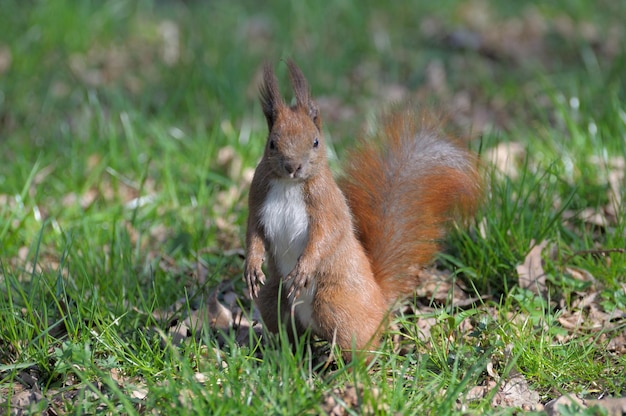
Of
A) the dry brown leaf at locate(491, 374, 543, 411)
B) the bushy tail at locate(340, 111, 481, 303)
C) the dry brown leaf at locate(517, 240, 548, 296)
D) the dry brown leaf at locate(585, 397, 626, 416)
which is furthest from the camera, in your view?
the dry brown leaf at locate(517, 240, 548, 296)

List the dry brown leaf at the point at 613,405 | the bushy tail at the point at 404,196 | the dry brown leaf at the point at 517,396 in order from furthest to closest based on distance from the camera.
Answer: the bushy tail at the point at 404,196, the dry brown leaf at the point at 517,396, the dry brown leaf at the point at 613,405

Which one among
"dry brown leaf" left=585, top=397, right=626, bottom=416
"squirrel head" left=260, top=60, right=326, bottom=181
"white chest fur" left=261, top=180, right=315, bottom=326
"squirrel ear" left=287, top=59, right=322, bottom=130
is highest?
"squirrel ear" left=287, top=59, right=322, bottom=130

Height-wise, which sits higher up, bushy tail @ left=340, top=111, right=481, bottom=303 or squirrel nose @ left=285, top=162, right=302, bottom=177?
squirrel nose @ left=285, top=162, right=302, bottom=177

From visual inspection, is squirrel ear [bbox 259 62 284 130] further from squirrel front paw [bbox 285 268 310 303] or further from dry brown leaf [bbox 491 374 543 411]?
dry brown leaf [bbox 491 374 543 411]

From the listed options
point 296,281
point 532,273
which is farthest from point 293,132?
point 532,273

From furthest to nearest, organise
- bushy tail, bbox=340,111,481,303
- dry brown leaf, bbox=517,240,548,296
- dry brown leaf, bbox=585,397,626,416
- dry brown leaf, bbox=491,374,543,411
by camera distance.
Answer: dry brown leaf, bbox=517,240,548,296, bushy tail, bbox=340,111,481,303, dry brown leaf, bbox=491,374,543,411, dry brown leaf, bbox=585,397,626,416

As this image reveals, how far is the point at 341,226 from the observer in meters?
2.16

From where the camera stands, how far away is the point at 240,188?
3459mm

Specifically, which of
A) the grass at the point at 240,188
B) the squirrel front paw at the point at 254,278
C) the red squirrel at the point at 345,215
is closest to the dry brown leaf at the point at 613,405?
the grass at the point at 240,188

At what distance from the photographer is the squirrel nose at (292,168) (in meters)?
2.02

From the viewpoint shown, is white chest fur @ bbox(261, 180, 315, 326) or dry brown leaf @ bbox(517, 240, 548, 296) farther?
dry brown leaf @ bbox(517, 240, 548, 296)

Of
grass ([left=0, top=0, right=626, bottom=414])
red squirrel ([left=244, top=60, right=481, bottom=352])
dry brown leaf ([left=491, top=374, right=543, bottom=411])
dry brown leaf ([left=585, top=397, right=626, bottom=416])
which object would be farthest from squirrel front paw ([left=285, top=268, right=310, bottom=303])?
dry brown leaf ([left=585, top=397, right=626, bottom=416])

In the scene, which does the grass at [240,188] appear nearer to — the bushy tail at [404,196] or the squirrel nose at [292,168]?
the bushy tail at [404,196]

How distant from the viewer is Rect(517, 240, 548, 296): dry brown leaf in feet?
8.56
